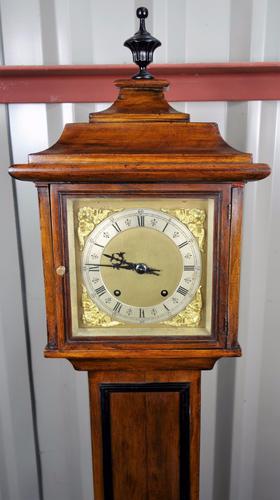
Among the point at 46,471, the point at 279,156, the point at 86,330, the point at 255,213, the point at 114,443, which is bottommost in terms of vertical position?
the point at 46,471

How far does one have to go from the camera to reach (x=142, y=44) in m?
0.87

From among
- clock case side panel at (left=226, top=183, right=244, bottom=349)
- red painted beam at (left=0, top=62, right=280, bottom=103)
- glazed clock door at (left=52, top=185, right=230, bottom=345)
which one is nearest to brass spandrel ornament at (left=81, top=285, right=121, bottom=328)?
glazed clock door at (left=52, top=185, right=230, bottom=345)

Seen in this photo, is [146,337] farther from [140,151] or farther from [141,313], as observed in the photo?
[140,151]

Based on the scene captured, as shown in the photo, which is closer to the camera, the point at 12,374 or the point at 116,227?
the point at 116,227

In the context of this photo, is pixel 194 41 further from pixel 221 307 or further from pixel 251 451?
pixel 251 451

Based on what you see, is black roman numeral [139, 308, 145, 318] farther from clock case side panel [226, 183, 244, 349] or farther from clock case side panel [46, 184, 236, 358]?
clock case side panel [226, 183, 244, 349]

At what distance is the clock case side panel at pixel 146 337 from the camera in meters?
0.84

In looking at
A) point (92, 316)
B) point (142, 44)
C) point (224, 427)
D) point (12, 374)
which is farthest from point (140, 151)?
point (224, 427)

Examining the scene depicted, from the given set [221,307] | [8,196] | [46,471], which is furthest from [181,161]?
[46,471]

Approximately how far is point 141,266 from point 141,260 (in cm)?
1

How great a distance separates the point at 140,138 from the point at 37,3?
2.39ft

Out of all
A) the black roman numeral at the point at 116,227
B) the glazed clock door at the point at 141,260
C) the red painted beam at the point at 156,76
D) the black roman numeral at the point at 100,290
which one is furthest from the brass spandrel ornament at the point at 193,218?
the red painted beam at the point at 156,76

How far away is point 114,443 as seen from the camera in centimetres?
102

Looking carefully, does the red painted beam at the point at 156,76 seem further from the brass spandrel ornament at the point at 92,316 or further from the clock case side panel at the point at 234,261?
the brass spandrel ornament at the point at 92,316
